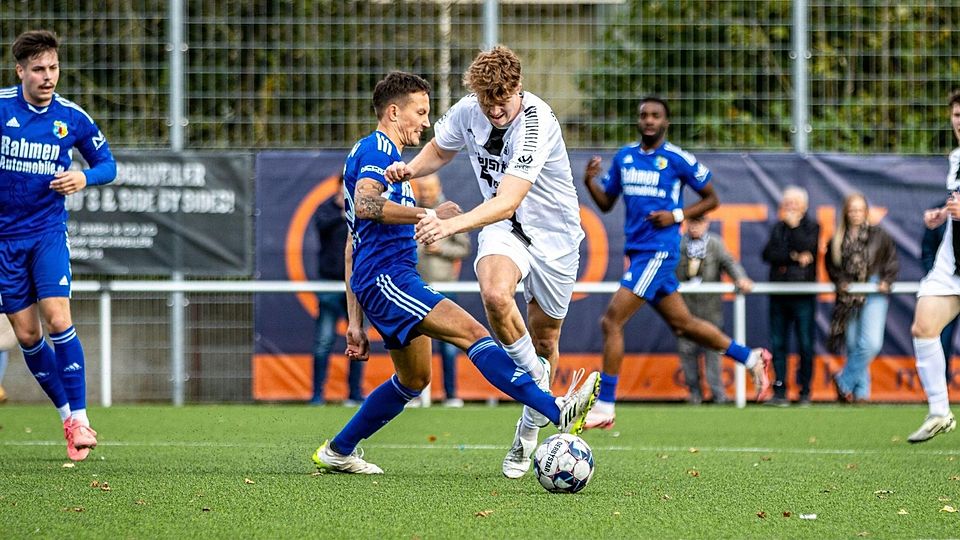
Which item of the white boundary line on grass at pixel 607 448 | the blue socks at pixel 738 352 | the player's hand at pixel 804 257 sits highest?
the player's hand at pixel 804 257

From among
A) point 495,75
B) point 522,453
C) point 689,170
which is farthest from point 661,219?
point 495,75

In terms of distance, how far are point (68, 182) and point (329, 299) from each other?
18.1 ft

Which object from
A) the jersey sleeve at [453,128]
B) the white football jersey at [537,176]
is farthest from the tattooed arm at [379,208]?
the jersey sleeve at [453,128]

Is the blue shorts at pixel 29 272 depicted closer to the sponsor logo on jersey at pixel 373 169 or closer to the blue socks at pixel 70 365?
the blue socks at pixel 70 365

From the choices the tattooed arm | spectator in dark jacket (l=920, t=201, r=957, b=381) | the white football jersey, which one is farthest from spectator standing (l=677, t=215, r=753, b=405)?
the tattooed arm

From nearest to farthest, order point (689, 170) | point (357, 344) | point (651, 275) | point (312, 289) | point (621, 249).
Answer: point (357, 344), point (651, 275), point (689, 170), point (312, 289), point (621, 249)

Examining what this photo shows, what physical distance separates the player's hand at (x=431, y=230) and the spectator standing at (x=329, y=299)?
6.95 m

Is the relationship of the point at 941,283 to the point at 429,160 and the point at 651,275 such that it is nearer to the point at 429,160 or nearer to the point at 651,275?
the point at 651,275

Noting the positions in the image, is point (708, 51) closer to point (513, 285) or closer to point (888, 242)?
point (888, 242)

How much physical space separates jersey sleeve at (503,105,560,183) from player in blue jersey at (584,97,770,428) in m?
3.25

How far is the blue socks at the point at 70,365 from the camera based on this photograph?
7875 mm

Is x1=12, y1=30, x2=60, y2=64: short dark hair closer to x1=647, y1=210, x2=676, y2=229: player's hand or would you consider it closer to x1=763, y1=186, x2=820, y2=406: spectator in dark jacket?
x1=647, y1=210, x2=676, y2=229: player's hand

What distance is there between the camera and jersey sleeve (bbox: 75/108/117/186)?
8.03m

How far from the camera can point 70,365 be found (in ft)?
26.0
